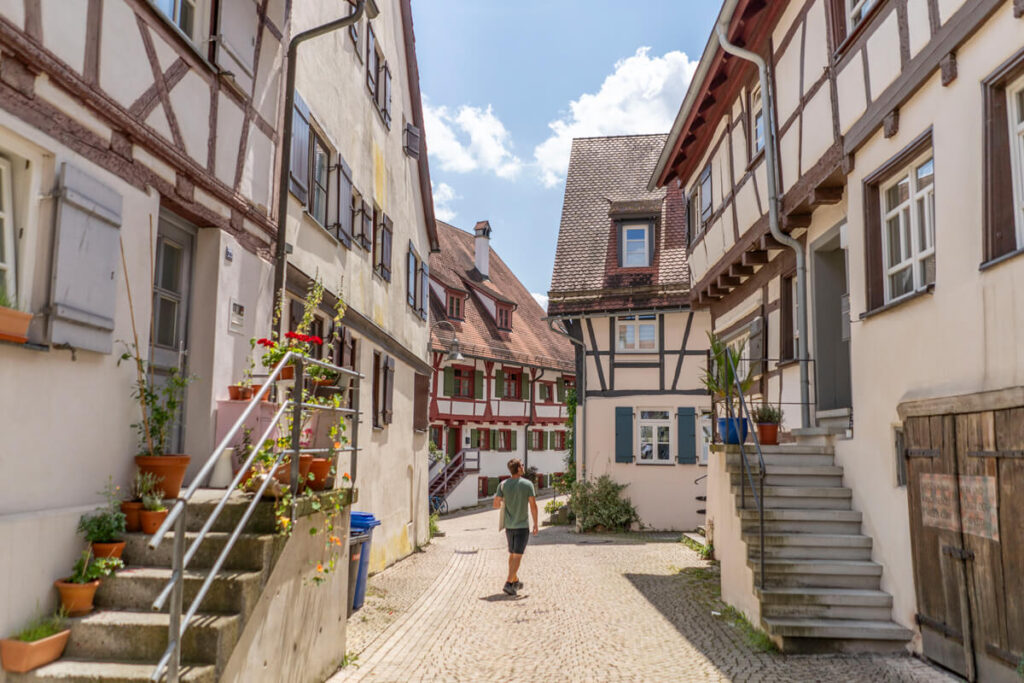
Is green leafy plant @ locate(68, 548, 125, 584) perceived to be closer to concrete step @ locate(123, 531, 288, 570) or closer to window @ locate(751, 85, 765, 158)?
concrete step @ locate(123, 531, 288, 570)

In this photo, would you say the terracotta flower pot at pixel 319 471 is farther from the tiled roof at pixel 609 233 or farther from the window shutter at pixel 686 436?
the tiled roof at pixel 609 233

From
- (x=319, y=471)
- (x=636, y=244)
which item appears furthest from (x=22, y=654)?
(x=636, y=244)

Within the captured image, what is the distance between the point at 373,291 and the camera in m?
12.8

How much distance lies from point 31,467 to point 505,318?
33.4 metres

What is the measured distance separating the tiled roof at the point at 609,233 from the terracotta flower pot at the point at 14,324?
17.6m

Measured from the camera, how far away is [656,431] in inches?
815

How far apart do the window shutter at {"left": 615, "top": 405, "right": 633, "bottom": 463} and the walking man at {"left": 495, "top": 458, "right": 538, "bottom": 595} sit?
9.92 m

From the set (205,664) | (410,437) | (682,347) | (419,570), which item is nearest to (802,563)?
(205,664)

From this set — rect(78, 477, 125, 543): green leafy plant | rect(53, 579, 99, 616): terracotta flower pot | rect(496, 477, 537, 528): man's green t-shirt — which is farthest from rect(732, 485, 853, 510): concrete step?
rect(53, 579, 99, 616): terracotta flower pot

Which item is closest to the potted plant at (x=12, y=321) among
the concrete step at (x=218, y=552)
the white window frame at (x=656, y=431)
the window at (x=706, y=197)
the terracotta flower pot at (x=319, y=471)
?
the concrete step at (x=218, y=552)

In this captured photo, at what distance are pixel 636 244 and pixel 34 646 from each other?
1948 cm

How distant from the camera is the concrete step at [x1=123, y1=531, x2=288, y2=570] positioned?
4.99 m

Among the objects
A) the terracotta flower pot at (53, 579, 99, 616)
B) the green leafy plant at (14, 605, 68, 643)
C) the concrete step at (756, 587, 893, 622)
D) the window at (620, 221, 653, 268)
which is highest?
the window at (620, 221, 653, 268)

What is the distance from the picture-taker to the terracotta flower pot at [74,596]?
181 inches
